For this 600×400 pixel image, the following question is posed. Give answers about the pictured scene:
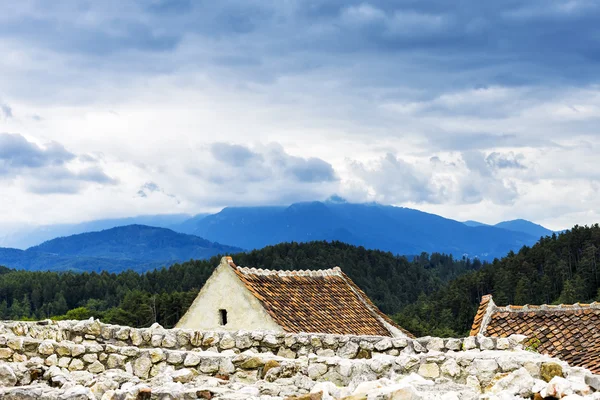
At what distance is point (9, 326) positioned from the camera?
11.9m

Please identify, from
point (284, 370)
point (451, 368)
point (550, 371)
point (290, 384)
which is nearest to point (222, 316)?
point (284, 370)

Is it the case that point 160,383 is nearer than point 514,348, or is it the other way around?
point 160,383

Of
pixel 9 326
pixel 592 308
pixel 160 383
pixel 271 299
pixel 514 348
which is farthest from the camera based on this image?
pixel 592 308

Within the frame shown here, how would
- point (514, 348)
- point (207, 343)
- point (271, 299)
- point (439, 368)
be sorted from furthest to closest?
point (271, 299) < point (207, 343) < point (514, 348) < point (439, 368)

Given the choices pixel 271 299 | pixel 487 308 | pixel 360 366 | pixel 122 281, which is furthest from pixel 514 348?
pixel 122 281

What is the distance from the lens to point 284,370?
28.4 ft

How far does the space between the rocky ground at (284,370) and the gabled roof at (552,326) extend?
12.8 m

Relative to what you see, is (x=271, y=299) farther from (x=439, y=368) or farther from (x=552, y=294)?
(x=552, y=294)

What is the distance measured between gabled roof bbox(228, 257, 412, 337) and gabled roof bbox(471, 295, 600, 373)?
10.5 feet

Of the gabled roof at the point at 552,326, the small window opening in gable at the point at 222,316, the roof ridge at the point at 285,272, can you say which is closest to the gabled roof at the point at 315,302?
the roof ridge at the point at 285,272

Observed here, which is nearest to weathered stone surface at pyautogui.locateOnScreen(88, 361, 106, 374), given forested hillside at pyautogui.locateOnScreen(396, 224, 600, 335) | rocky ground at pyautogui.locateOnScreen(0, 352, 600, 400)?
rocky ground at pyautogui.locateOnScreen(0, 352, 600, 400)

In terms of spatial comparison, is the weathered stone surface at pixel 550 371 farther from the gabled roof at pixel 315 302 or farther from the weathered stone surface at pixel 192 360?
the gabled roof at pixel 315 302

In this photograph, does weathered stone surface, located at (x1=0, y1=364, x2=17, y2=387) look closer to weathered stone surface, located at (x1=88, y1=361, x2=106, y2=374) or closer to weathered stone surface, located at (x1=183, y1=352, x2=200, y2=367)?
weathered stone surface, located at (x1=88, y1=361, x2=106, y2=374)

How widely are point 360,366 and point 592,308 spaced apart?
58.0 ft
